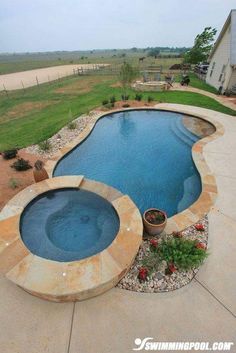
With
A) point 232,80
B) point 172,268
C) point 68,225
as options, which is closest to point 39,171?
point 68,225

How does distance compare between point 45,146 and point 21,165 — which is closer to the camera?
point 21,165

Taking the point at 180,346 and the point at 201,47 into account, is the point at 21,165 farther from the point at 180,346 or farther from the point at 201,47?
the point at 201,47

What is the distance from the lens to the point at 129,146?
37.5 feet

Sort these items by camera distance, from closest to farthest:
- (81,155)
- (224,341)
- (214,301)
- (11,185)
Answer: (224,341) < (214,301) < (11,185) < (81,155)

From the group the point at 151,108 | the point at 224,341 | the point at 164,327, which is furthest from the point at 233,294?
the point at 151,108

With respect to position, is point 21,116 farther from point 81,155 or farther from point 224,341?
point 224,341

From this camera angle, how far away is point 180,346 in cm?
382

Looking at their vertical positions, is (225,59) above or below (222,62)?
above

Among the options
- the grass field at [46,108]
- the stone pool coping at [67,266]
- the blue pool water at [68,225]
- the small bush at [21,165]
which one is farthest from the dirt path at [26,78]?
the stone pool coping at [67,266]

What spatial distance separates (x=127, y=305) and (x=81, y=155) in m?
7.48

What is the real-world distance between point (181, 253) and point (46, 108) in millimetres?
17060

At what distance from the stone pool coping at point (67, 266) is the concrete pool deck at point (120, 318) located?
1.04 ft

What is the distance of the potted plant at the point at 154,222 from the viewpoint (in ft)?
18.2

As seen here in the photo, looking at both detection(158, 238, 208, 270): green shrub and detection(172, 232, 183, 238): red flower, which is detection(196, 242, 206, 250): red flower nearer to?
detection(158, 238, 208, 270): green shrub
